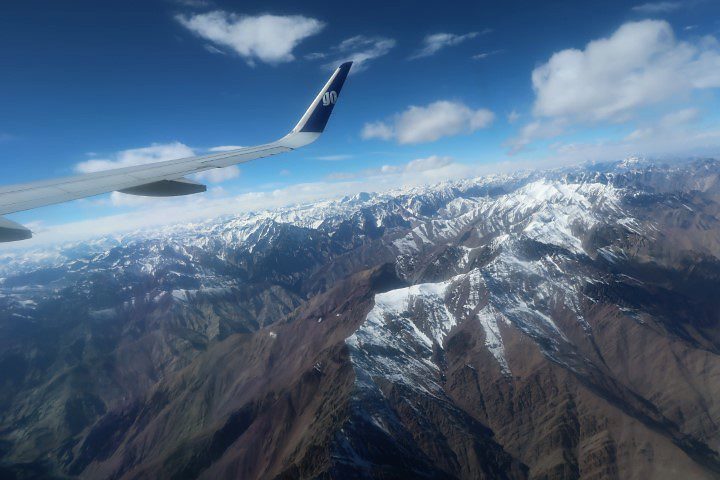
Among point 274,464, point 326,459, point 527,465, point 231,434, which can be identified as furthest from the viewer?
point 231,434

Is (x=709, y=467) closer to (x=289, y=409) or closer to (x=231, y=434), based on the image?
(x=289, y=409)

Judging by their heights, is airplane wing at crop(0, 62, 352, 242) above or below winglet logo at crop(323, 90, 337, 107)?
below

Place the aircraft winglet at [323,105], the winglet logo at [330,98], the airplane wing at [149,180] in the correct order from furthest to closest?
the winglet logo at [330,98] < the aircraft winglet at [323,105] < the airplane wing at [149,180]

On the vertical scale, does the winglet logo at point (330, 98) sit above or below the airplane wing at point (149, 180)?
above

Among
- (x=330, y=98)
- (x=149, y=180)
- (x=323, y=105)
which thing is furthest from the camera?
(x=323, y=105)

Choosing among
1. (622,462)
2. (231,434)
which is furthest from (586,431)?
(231,434)

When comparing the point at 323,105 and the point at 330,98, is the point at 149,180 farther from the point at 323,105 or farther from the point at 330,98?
the point at 330,98

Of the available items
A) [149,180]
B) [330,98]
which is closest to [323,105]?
[330,98]
